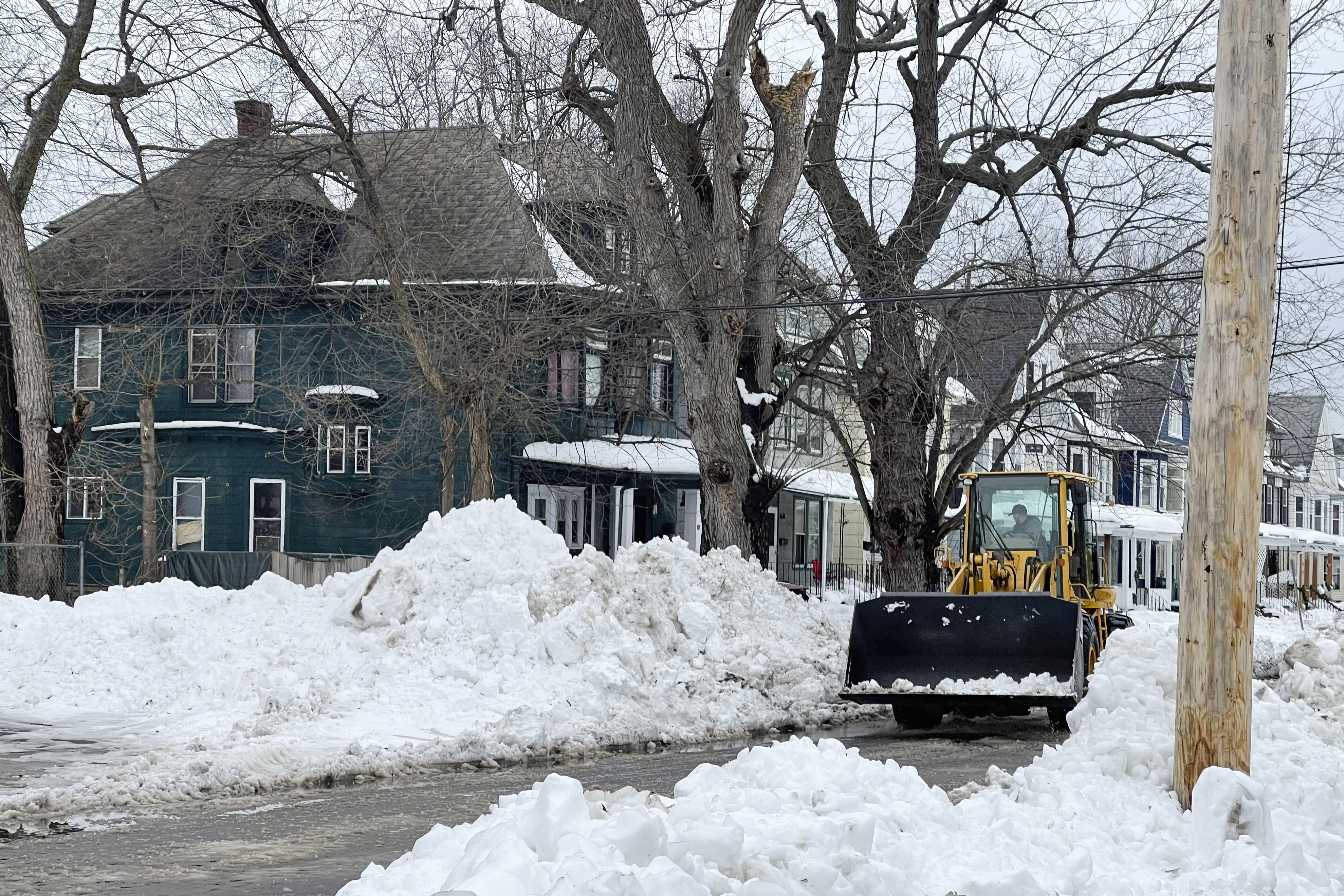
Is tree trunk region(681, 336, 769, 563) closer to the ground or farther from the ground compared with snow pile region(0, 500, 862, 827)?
farther from the ground

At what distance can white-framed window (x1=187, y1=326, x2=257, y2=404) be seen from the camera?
100.0 feet

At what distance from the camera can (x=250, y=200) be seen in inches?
909

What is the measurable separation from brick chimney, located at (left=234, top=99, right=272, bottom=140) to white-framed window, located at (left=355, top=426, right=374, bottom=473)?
27.5ft

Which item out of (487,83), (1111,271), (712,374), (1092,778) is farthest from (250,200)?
(1092,778)

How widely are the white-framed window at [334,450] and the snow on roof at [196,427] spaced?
1.06 meters

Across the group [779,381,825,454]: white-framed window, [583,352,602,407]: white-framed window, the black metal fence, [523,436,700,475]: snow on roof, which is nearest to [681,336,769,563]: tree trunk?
[779,381,825,454]: white-framed window

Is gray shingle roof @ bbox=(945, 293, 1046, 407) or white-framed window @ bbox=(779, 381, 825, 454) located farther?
white-framed window @ bbox=(779, 381, 825, 454)

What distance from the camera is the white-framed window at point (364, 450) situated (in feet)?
99.8

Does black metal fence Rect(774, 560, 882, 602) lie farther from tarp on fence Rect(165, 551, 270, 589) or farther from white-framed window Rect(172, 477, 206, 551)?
white-framed window Rect(172, 477, 206, 551)

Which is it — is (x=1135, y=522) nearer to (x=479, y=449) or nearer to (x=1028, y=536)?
(x=479, y=449)

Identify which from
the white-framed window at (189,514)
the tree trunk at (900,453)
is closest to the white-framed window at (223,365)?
the white-framed window at (189,514)

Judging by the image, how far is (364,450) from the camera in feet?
100

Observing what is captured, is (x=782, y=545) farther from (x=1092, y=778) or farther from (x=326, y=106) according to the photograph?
(x=1092, y=778)

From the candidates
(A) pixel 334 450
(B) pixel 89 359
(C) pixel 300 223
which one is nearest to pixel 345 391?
(A) pixel 334 450
